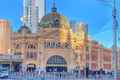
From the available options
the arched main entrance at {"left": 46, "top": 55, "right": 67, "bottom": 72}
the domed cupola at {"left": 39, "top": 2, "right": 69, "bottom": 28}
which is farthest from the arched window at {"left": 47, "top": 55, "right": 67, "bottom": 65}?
the domed cupola at {"left": 39, "top": 2, "right": 69, "bottom": 28}

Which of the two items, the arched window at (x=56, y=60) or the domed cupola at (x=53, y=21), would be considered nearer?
the arched window at (x=56, y=60)

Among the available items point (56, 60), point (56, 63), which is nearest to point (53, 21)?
point (56, 60)

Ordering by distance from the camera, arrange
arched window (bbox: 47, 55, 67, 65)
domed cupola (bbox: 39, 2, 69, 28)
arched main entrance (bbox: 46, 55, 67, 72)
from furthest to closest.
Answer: domed cupola (bbox: 39, 2, 69, 28), arched window (bbox: 47, 55, 67, 65), arched main entrance (bbox: 46, 55, 67, 72)

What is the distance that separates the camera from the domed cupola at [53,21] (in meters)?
51.1

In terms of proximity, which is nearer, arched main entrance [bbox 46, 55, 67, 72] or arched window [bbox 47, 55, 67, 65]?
arched main entrance [bbox 46, 55, 67, 72]

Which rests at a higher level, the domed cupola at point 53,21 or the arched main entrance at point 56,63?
the domed cupola at point 53,21

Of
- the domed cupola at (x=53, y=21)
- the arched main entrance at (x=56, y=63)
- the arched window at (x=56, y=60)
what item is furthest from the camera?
the domed cupola at (x=53, y=21)

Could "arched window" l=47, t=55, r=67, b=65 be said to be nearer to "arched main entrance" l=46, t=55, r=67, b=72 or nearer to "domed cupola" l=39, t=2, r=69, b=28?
"arched main entrance" l=46, t=55, r=67, b=72

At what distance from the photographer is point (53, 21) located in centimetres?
5122

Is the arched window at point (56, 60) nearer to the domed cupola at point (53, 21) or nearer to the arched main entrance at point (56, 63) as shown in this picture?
the arched main entrance at point (56, 63)

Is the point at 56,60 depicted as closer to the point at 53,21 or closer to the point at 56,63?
the point at 56,63

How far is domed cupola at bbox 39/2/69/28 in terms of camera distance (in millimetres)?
51094

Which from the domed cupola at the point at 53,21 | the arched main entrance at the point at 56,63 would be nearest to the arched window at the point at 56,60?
the arched main entrance at the point at 56,63

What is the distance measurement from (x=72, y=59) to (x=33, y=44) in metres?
4.94
